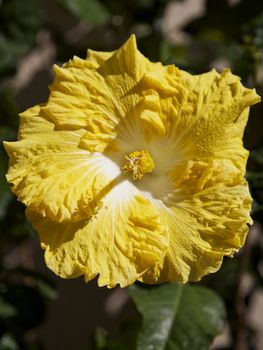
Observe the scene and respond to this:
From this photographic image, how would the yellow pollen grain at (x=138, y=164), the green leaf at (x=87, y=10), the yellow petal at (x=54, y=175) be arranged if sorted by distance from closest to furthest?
the yellow petal at (x=54, y=175) < the yellow pollen grain at (x=138, y=164) < the green leaf at (x=87, y=10)

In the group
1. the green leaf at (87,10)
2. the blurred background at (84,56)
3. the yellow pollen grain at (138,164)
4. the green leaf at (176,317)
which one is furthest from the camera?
the green leaf at (87,10)


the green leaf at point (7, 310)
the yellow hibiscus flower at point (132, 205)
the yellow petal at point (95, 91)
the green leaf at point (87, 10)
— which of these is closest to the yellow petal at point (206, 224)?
the yellow hibiscus flower at point (132, 205)

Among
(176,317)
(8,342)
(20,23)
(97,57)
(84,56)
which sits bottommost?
(8,342)

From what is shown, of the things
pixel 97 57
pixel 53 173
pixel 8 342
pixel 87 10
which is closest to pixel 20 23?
pixel 87 10

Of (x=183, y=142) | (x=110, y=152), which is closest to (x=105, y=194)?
(x=110, y=152)

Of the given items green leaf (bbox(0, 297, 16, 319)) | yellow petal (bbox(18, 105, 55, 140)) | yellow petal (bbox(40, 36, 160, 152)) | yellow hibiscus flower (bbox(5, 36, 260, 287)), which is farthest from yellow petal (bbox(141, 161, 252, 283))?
green leaf (bbox(0, 297, 16, 319))

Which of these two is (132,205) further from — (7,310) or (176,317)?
(7,310)

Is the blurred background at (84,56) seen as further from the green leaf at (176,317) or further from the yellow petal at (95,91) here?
the yellow petal at (95,91)

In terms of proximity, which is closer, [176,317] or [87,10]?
[176,317]
